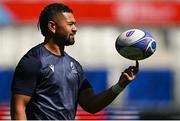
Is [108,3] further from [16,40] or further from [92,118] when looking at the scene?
[92,118]

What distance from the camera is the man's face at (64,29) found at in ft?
22.6

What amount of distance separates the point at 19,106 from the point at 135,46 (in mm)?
1370

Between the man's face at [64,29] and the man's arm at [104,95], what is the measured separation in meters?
0.55

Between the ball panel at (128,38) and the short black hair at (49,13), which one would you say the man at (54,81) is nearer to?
the short black hair at (49,13)

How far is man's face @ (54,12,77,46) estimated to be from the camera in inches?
271

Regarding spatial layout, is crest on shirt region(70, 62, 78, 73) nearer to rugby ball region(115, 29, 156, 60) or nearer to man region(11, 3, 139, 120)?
man region(11, 3, 139, 120)

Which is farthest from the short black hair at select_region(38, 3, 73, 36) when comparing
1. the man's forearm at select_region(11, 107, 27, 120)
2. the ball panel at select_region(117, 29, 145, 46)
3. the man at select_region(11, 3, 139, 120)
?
the man's forearm at select_region(11, 107, 27, 120)

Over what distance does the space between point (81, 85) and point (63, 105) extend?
1.18 ft

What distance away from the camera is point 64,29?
6.90 meters

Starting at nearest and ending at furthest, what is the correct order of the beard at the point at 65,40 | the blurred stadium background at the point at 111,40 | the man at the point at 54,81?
the man at the point at 54,81 → the beard at the point at 65,40 → the blurred stadium background at the point at 111,40

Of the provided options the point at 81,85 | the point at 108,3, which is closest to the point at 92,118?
the point at 81,85

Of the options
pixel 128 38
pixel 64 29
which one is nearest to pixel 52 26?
pixel 64 29

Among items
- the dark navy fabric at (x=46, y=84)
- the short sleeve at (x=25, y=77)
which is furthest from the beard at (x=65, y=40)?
the short sleeve at (x=25, y=77)

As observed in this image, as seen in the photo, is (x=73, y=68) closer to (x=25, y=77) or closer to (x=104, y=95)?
(x=104, y=95)
